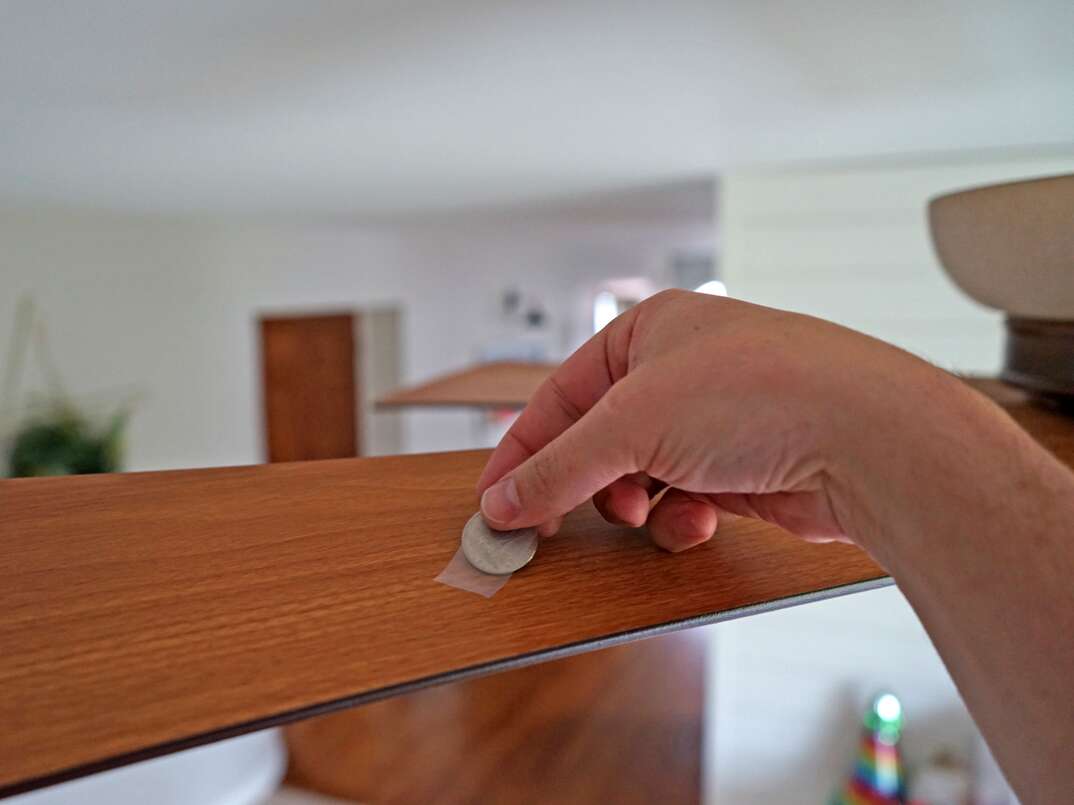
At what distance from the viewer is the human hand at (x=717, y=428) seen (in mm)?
295

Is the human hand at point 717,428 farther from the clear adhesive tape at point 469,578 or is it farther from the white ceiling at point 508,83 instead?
the white ceiling at point 508,83

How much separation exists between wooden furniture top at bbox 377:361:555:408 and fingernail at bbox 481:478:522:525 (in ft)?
0.73

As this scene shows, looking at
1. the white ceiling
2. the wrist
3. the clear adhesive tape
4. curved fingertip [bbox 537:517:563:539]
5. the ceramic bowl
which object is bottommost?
curved fingertip [bbox 537:517:563:539]

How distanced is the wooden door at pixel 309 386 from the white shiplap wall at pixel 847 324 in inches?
103

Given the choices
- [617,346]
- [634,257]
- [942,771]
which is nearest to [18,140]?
[617,346]

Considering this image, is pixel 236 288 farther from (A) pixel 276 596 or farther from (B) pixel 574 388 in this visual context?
(A) pixel 276 596

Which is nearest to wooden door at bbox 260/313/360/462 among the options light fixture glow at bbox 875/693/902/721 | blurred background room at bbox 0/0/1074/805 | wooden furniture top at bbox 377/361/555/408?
blurred background room at bbox 0/0/1074/805

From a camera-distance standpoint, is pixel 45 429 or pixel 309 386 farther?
pixel 309 386

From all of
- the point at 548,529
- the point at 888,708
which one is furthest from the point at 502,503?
the point at 888,708

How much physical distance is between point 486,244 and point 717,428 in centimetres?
547

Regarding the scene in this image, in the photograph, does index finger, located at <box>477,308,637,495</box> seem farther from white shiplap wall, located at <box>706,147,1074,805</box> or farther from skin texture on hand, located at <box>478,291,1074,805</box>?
white shiplap wall, located at <box>706,147,1074,805</box>

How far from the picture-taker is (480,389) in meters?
0.64

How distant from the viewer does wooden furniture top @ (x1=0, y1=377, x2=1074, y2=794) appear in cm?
19

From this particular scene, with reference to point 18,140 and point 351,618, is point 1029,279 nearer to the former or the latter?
point 351,618
